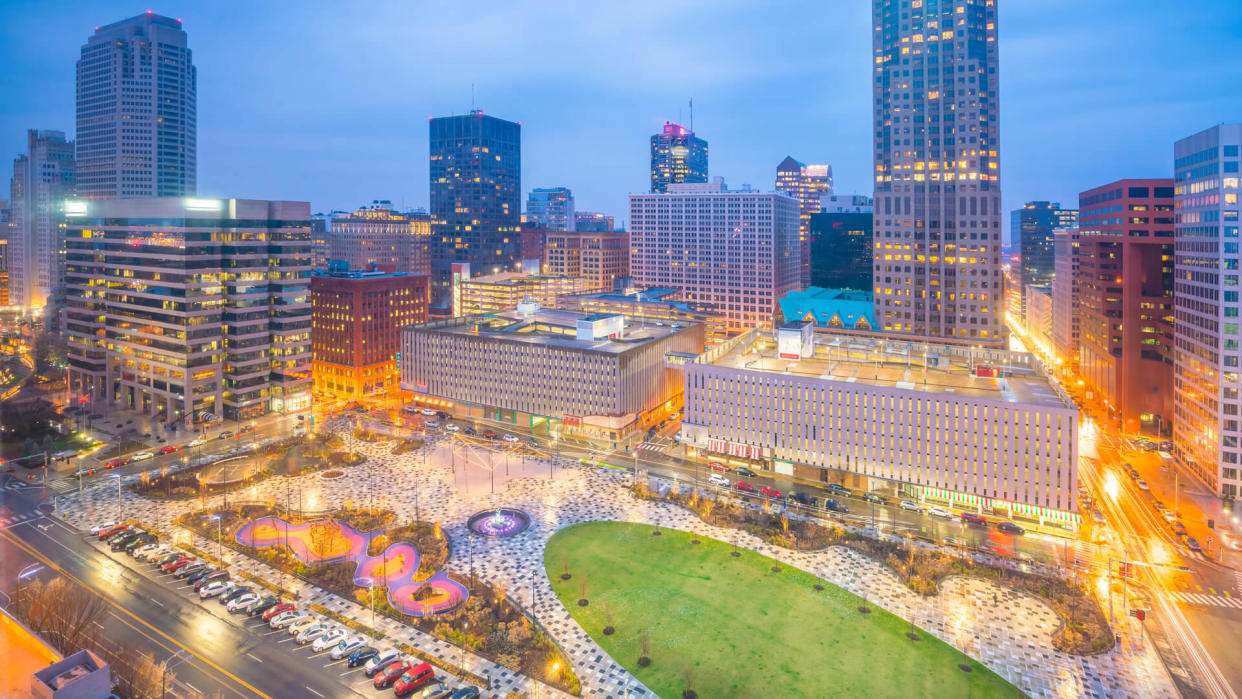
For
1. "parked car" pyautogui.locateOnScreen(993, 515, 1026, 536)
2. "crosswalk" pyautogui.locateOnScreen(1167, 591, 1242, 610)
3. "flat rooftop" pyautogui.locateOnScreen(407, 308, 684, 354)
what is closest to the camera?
"crosswalk" pyautogui.locateOnScreen(1167, 591, 1242, 610)

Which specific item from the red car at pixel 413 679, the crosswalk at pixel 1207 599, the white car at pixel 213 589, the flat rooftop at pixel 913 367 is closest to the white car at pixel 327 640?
the red car at pixel 413 679

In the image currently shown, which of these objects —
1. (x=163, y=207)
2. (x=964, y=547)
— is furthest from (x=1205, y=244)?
(x=163, y=207)

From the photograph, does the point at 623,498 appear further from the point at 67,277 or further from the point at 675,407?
the point at 67,277

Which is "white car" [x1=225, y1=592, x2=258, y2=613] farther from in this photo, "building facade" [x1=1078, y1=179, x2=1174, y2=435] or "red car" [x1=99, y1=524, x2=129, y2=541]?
"building facade" [x1=1078, y1=179, x2=1174, y2=435]

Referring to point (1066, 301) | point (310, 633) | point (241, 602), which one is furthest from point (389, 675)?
point (1066, 301)

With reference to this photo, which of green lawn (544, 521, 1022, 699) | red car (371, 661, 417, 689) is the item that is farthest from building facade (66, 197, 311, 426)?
red car (371, 661, 417, 689)

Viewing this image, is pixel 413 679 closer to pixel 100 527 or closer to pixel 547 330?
pixel 100 527

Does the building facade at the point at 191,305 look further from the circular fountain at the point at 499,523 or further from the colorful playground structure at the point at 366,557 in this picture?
the circular fountain at the point at 499,523
